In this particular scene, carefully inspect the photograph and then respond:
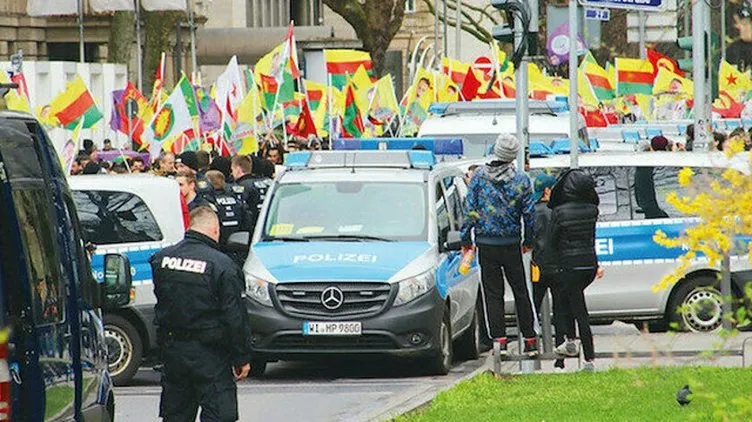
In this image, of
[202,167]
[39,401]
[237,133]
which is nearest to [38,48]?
[237,133]

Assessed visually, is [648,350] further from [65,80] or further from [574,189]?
[65,80]

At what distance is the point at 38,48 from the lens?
65.3 metres

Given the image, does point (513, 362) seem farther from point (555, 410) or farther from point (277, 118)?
point (277, 118)

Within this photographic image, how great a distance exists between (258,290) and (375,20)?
3695cm

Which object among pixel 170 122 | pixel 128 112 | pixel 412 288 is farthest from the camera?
pixel 128 112

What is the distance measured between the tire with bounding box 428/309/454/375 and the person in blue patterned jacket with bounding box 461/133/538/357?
4.04 feet

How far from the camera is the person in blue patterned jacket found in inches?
632

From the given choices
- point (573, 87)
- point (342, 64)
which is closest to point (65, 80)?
point (342, 64)

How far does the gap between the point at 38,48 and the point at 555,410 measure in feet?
175

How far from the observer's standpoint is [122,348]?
56.7 feet

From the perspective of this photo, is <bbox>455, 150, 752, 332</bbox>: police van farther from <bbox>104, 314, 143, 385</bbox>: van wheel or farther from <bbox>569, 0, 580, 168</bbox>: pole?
<bbox>104, 314, 143, 385</bbox>: van wheel

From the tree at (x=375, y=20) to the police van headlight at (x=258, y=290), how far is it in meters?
36.2

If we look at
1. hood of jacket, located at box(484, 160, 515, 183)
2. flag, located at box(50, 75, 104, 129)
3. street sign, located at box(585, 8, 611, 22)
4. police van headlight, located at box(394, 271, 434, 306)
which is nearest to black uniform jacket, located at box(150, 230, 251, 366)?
hood of jacket, located at box(484, 160, 515, 183)

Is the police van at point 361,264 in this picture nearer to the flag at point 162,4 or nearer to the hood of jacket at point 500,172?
the hood of jacket at point 500,172
